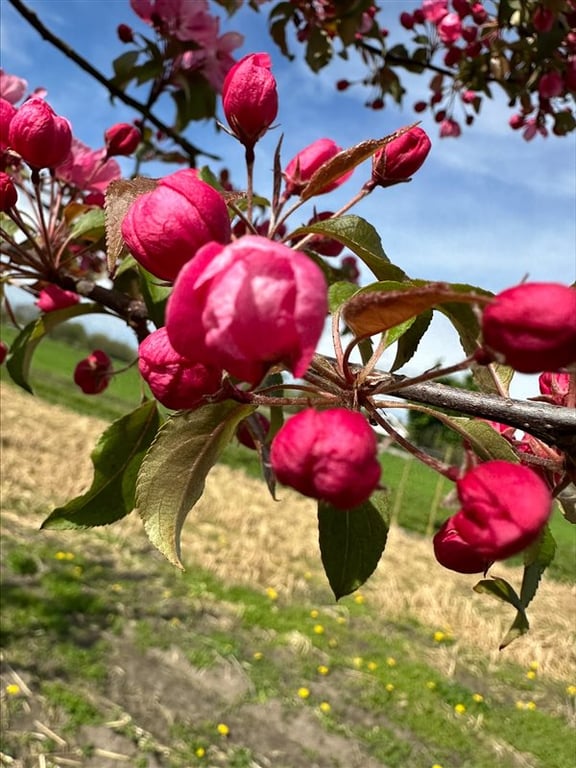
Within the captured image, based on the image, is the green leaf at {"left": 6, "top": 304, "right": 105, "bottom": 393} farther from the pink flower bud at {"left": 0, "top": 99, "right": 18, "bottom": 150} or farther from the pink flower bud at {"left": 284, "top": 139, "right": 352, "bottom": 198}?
the pink flower bud at {"left": 284, "top": 139, "right": 352, "bottom": 198}

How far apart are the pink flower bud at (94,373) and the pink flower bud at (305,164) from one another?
1.84ft

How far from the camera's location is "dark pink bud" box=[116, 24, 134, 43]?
1730 mm

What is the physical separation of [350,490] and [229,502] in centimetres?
845

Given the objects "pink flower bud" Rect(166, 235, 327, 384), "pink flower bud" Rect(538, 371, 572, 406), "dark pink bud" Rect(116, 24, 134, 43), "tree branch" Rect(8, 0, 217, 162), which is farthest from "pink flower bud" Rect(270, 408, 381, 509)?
"dark pink bud" Rect(116, 24, 134, 43)

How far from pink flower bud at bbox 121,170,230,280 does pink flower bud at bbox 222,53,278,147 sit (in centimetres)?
19

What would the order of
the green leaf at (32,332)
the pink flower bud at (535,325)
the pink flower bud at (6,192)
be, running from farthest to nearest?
1. the green leaf at (32,332)
2. the pink flower bud at (6,192)
3. the pink flower bud at (535,325)

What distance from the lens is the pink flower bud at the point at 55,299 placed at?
1.03m

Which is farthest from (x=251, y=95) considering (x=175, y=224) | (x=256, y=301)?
(x=256, y=301)

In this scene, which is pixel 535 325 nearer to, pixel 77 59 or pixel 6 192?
pixel 6 192

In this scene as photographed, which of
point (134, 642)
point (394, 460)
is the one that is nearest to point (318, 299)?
point (134, 642)

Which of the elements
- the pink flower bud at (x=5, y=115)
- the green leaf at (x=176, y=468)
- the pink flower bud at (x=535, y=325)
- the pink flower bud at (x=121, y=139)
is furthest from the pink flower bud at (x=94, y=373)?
the pink flower bud at (x=535, y=325)

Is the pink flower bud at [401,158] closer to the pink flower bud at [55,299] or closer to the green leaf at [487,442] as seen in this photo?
the green leaf at [487,442]

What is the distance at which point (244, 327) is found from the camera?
314mm

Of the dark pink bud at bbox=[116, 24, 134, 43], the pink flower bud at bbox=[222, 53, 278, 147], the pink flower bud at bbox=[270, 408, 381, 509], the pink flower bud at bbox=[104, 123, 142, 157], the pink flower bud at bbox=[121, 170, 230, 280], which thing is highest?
the dark pink bud at bbox=[116, 24, 134, 43]
